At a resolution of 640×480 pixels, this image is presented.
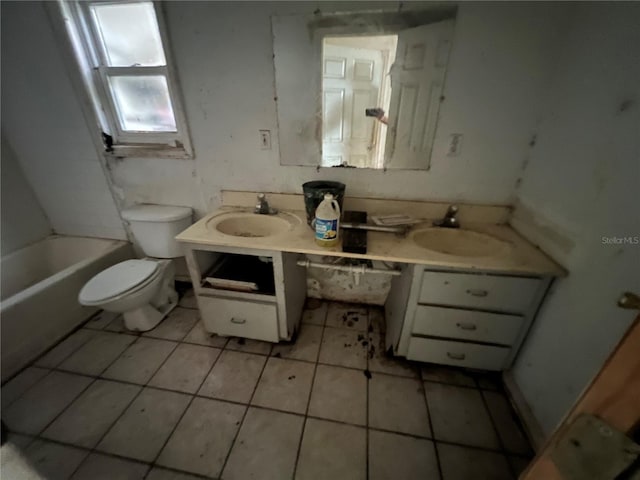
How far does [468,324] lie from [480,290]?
0.61ft

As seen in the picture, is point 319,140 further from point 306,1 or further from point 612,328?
point 612,328

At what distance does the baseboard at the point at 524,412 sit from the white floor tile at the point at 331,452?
0.69 metres

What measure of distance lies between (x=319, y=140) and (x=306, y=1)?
0.58m

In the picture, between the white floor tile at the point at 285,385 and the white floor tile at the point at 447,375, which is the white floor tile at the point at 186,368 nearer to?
the white floor tile at the point at 285,385

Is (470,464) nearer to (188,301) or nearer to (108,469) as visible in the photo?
(108,469)

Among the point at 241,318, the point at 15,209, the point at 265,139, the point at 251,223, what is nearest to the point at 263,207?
the point at 251,223

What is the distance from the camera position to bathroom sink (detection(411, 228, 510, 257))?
1.25 m

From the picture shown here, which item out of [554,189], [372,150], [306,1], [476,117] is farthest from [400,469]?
[306,1]

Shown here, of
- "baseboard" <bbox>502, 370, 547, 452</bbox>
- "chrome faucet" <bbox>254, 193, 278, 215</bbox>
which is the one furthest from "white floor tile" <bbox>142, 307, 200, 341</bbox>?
"baseboard" <bbox>502, 370, 547, 452</bbox>

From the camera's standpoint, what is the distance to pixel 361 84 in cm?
121

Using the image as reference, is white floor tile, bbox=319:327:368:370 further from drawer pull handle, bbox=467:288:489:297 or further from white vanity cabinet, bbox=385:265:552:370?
drawer pull handle, bbox=467:288:489:297

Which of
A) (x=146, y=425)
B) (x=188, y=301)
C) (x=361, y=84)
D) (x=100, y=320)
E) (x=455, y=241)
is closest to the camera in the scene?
(x=146, y=425)

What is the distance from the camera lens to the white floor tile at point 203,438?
983 millimetres

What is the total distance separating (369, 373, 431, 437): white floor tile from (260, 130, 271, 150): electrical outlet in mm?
1358
